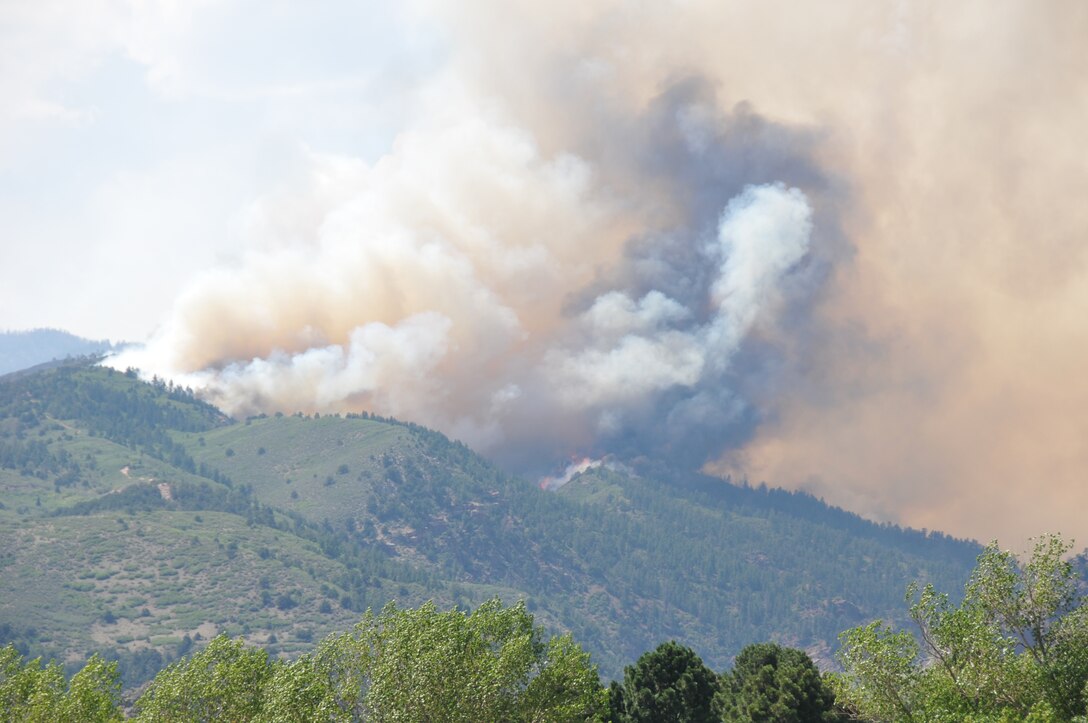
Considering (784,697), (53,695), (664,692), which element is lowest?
(53,695)

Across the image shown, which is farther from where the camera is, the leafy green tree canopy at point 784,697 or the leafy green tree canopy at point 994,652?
the leafy green tree canopy at point 784,697

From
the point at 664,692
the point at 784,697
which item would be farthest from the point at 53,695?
the point at 784,697

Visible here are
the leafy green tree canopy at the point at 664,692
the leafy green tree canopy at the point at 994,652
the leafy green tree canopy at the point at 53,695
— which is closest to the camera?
the leafy green tree canopy at the point at 994,652

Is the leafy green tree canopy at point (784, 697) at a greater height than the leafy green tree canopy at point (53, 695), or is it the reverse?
the leafy green tree canopy at point (784, 697)

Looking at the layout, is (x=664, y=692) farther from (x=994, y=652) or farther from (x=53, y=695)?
(x=53, y=695)

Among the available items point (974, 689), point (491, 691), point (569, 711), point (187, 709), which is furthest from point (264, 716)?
point (974, 689)

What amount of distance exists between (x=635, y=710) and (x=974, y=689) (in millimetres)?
56082

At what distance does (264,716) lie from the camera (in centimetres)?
11694

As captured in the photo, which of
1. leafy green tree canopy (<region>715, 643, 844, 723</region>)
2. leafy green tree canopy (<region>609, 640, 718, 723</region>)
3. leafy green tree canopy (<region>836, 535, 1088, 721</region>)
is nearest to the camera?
leafy green tree canopy (<region>836, 535, 1088, 721</region>)

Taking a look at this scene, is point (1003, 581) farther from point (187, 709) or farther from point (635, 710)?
point (187, 709)

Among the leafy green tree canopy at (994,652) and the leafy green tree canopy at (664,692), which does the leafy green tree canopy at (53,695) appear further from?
the leafy green tree canopy at (994,652)

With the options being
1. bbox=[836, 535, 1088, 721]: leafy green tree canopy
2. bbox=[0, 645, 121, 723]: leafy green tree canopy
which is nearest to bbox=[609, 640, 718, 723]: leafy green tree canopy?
bbox=[836, 535, 1088, 721]: leafy green tree canopy

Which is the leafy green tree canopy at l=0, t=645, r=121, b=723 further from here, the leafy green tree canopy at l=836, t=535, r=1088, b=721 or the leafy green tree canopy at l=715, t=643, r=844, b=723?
the leafy green tree canopy at l=836, t=535, r=1088, b=721

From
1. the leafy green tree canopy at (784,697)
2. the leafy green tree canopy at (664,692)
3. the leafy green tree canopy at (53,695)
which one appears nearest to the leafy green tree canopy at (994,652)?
the leafy green tree canopy at (784,697)
